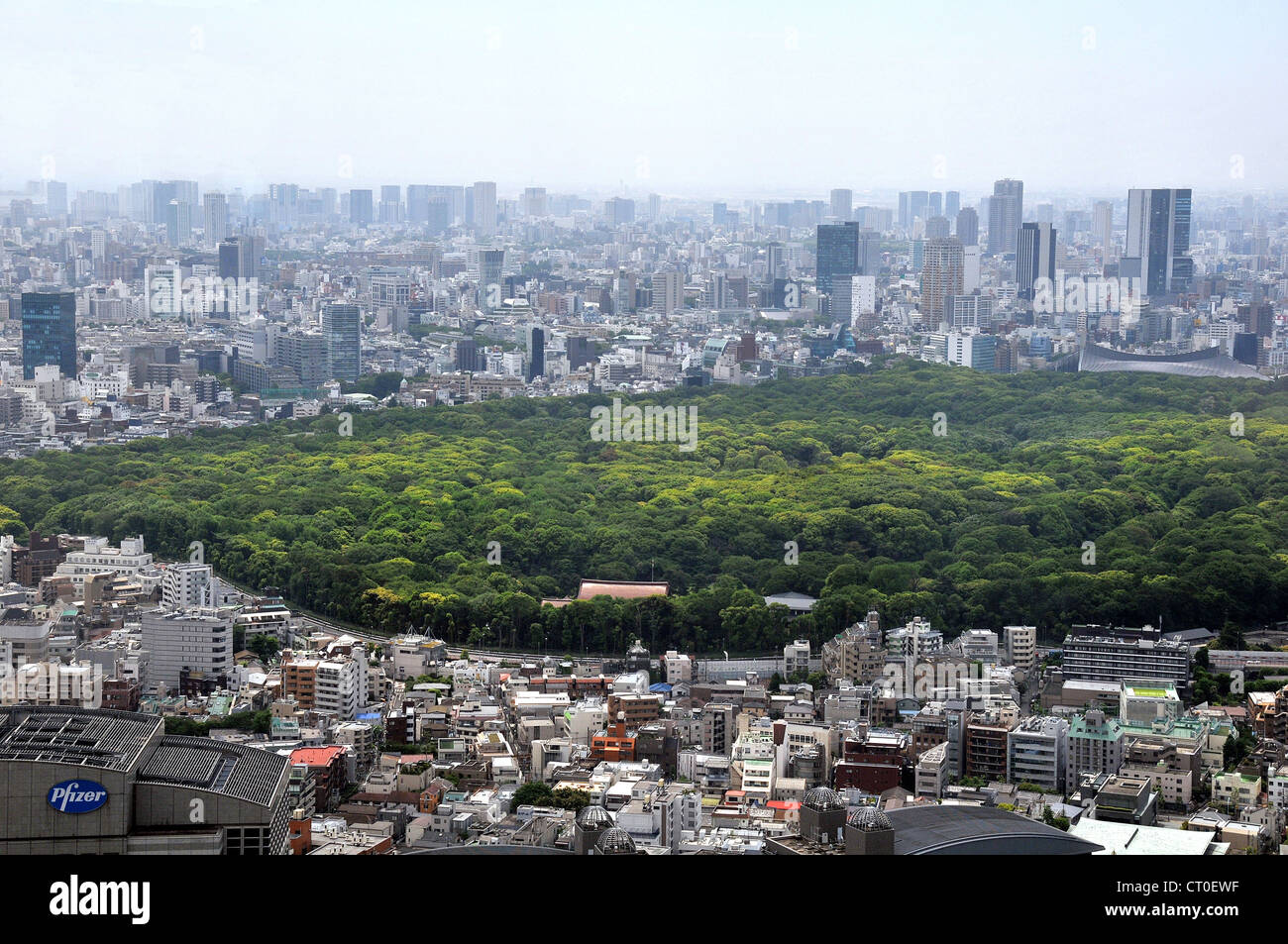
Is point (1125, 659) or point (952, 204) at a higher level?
point (952, 204)

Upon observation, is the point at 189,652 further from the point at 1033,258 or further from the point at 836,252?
the point at 836,252

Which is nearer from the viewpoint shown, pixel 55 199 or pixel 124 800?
pixel 124 800

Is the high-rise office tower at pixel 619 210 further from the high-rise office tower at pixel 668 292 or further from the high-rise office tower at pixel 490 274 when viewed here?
the high-rise office tower at pixel 668 292

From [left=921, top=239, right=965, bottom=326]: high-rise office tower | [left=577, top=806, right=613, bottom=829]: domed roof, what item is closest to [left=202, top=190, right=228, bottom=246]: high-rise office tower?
[left=921, top=239, right=965, bottom=326]: high-rise office tower

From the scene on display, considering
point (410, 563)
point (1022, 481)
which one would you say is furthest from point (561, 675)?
point (1022, 481)

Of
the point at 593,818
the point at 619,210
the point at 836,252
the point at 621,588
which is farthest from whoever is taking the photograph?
the point at 619,210

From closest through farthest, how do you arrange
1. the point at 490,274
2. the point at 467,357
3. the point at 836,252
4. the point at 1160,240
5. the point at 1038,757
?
the point at 1038,757 → the point at 467,357 → the point at 1160,240 → the point at 836,252 → the point at 490,274

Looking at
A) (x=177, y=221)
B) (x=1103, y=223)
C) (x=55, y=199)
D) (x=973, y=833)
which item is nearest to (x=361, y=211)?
(x=177, y=221)
